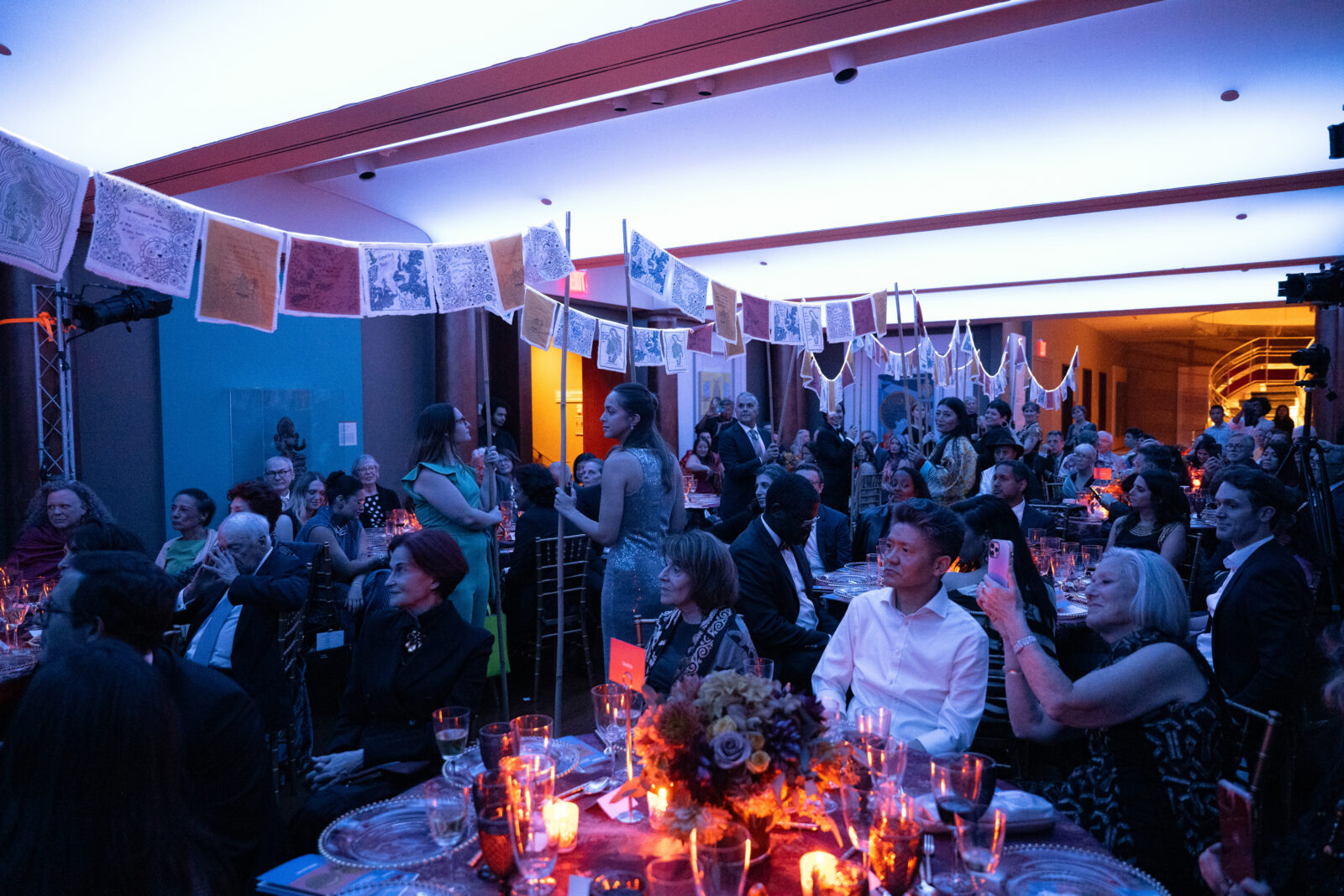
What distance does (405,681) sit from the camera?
8.58ft

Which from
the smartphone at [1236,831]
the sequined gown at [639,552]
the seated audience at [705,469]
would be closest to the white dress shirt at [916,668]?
the smartphone at [1236,831]

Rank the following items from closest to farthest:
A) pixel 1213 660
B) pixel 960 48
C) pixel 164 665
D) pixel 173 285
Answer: pixel 164 665 < pixel 1213 660 < pixel 173 285 < pixel 960 48

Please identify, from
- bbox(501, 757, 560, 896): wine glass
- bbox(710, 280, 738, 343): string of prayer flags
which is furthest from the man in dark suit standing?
bbox(501, 757, 560, 896): wine glass

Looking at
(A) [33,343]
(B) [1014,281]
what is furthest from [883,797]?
(B) [1014,281]

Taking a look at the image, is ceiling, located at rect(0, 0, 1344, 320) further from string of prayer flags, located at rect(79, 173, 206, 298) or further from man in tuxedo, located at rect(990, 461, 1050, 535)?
man in tuxedo, located at rect(990, 461, 1050, 535)

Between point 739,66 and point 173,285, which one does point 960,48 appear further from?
point 173,285

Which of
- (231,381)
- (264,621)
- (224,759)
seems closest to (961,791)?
(224,759)

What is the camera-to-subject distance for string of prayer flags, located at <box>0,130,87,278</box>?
9.25 feet

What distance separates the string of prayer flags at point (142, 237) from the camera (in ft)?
10.3

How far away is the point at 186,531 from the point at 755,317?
4458 mm

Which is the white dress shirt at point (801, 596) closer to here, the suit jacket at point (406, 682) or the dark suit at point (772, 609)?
the dark suit at point (772, 609)

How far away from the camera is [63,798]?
1316 mm

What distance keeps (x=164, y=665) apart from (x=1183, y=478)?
30.6 ft

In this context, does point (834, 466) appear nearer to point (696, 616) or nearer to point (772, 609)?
point (772, 609)
